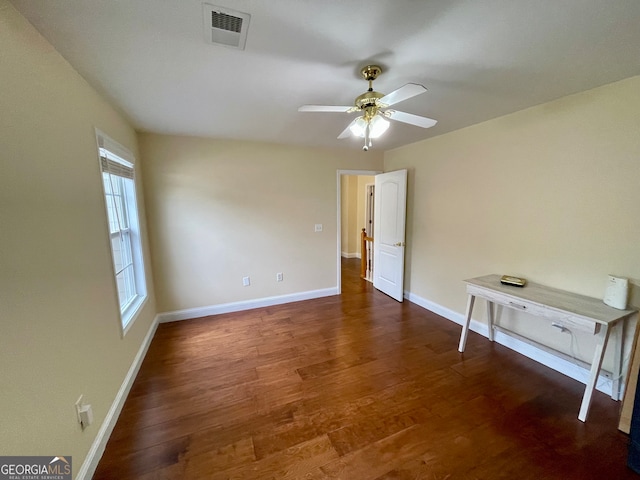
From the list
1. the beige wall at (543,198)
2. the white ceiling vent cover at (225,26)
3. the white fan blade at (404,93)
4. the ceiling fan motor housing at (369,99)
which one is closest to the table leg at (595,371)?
the beige wall at (543,198)

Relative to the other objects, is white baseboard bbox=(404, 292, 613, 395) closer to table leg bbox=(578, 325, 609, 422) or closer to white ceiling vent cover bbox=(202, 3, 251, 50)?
table leg bbox=(578, 325, 609, 422)

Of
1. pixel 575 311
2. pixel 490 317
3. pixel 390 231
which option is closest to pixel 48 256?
pixel 575 311

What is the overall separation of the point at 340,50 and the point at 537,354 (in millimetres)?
3124

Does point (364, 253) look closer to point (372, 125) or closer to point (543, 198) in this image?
point (543, 198)

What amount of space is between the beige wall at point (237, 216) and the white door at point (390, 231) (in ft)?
1.78

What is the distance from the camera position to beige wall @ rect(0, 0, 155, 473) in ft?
3.29

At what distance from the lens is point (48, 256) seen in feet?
3.96

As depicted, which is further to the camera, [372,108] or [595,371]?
[595,371]

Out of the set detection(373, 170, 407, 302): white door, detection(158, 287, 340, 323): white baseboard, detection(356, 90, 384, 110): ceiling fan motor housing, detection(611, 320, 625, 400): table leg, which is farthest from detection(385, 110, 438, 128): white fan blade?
detection(158, 287, 340, 323): white baseboard

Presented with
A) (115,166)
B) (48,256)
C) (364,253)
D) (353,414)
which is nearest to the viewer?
(48,256)

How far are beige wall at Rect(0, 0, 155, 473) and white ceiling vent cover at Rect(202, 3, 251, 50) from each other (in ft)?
2.64

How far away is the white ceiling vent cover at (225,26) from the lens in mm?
1139
